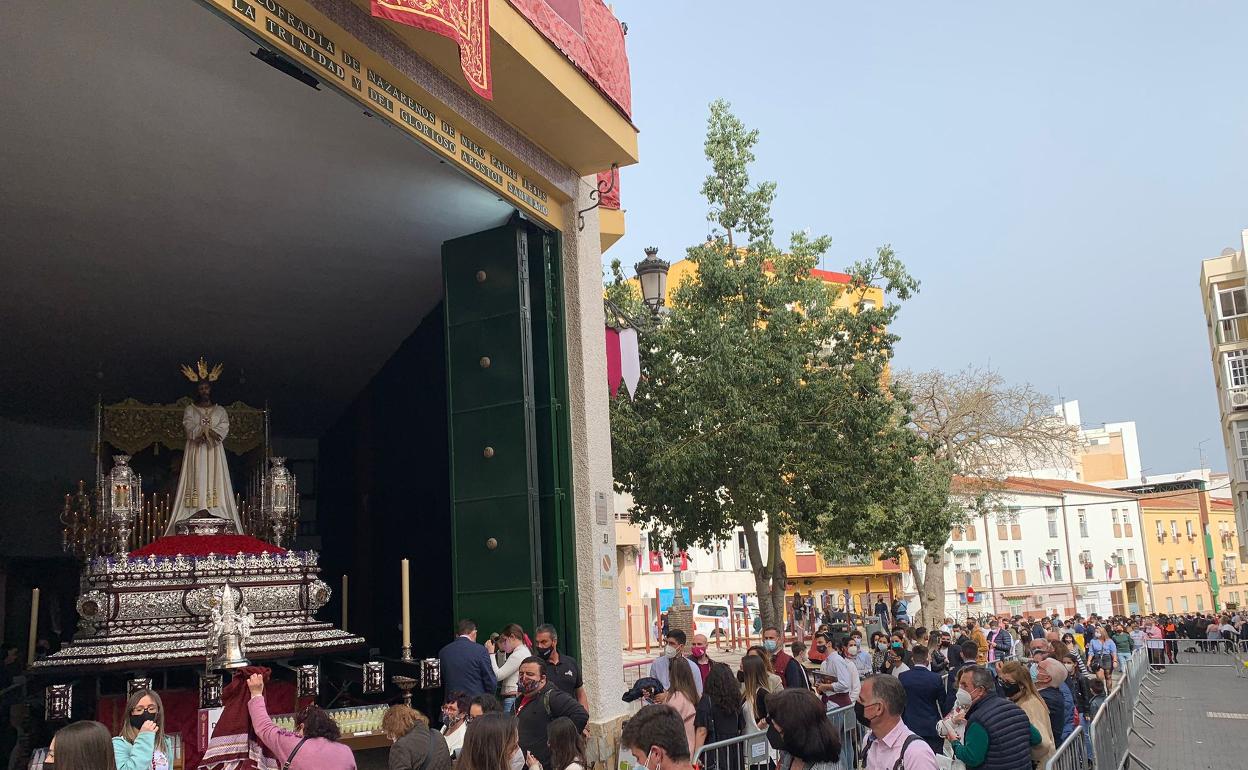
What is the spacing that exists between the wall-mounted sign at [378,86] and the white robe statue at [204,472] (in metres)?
4.11

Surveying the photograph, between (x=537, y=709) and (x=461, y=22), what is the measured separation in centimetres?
488

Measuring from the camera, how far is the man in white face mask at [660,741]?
14.2ft

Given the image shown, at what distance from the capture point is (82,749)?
3.79m

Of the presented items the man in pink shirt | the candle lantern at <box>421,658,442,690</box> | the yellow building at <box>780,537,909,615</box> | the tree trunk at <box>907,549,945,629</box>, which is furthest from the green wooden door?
the yellow building at <box>780,537,909,615</box>

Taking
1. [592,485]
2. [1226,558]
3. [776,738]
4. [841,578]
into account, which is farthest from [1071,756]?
[1226,558]

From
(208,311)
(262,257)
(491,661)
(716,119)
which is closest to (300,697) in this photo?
(491,661)

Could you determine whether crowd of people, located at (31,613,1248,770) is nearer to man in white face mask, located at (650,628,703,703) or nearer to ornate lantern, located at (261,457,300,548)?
man in white face mask, located at (650,628,703,703)

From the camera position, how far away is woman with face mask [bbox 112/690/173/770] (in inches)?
198

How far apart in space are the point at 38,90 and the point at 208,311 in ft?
17.6

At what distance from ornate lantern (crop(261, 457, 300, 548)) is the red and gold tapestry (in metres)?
5.74

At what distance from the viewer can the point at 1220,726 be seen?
1669cm

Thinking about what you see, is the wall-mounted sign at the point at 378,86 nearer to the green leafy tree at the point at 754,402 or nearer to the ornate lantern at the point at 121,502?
the ornate lantern at the point at 121,502

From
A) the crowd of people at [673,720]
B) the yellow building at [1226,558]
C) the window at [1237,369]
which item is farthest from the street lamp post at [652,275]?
→ the yellow building at [1226,558]

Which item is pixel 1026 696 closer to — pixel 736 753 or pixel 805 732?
pixel 736 753
